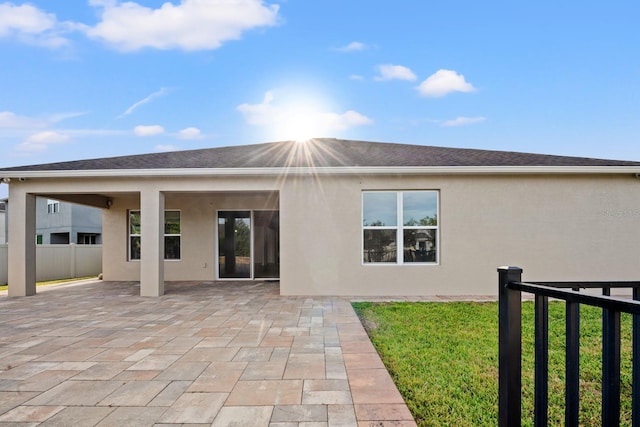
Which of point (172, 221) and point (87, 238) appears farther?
point (87, 238)

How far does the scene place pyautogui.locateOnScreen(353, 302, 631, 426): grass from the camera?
2893 millimetres

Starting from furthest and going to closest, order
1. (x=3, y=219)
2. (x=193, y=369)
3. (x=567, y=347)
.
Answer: (x=3, y=219)
(x=193, y=369)
(x=567, y=347)

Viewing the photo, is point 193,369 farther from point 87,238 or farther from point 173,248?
point 87,238

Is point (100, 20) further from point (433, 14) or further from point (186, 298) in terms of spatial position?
point (433, 14)

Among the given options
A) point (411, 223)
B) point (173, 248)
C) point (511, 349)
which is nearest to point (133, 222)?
point (173, 248)

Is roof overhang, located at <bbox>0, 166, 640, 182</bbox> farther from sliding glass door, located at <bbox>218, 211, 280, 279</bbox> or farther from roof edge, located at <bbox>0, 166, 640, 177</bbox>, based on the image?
sliding glass door, located at <bbox>218, 211, 280, 279</bbox>

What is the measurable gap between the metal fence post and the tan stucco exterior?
655 cm

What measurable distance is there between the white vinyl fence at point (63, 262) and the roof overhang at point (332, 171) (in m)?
5.68

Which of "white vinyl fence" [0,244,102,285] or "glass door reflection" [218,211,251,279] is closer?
"glass door reflection" [218,211,251,279]

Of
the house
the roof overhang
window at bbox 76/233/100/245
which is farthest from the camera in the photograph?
window at bbox 76/233/100/245

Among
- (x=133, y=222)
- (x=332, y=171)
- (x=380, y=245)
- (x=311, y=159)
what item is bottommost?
(x=380, y=245)

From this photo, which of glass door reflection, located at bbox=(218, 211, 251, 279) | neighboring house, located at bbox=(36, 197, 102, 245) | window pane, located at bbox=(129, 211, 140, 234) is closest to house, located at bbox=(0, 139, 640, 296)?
glass door reflection, located at bbox=(218, 211, 251, 279)

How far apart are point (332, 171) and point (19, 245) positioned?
26.0 feet

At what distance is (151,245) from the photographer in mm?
8547
